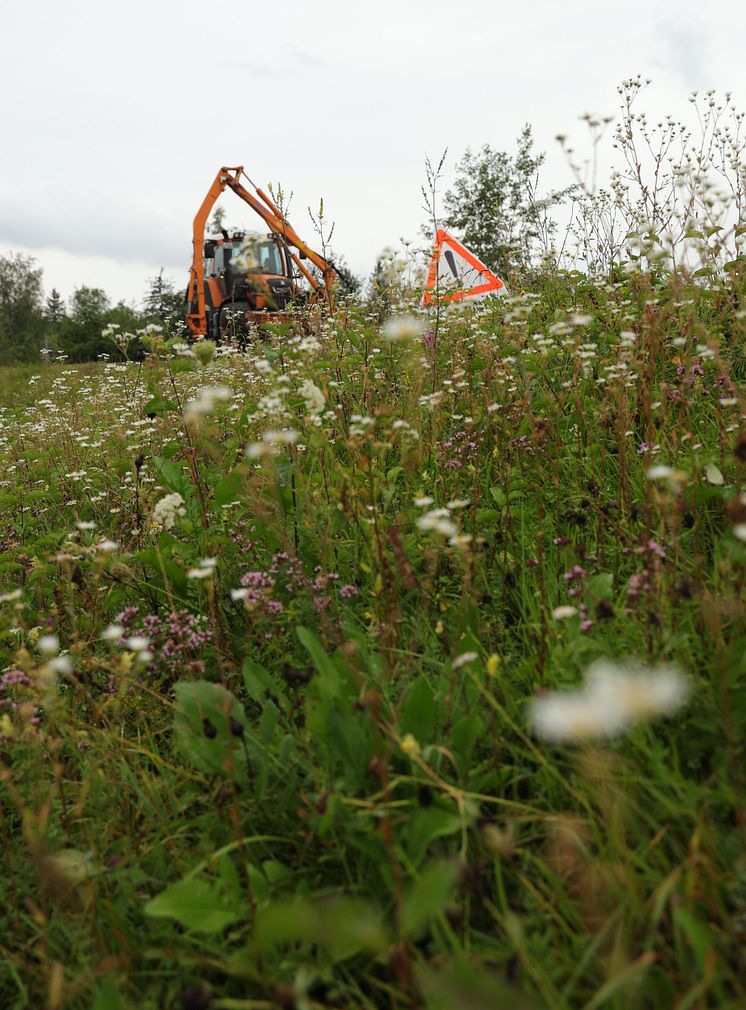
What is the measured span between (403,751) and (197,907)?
0.49 m

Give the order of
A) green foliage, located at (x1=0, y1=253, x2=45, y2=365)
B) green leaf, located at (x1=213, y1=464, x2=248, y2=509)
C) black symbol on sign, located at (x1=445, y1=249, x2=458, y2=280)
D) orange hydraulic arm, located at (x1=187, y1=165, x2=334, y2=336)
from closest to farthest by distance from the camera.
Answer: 1. green leaf, located at (x1=213, y1=464, x2=248, y2=509)
2. black symbol on sign, located at (x1=445, y1=249, x2=458, y2=280)
3. orange hydraulic arm, located at (x1=187, y1=165, x2=334, y2=336)
4. green foliage, located at (x1=0, y1=253, x2=45, y2=365)

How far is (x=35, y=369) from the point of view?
20.7 metres

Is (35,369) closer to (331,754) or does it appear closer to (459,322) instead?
(459,322)

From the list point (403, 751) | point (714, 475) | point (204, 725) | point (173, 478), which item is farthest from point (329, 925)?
point (173, 478)

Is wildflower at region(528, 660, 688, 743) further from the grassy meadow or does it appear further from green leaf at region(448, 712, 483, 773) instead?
green leaf at region(448, 712, 483, 773)

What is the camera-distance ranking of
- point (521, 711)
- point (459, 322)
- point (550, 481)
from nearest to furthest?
point (521, 711)
point (550, 481)
point (459, 322)

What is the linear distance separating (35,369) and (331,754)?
22316mm

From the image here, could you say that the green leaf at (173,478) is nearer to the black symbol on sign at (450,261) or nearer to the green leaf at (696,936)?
the green leaf at (696,936)

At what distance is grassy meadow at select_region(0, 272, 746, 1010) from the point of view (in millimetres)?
1054

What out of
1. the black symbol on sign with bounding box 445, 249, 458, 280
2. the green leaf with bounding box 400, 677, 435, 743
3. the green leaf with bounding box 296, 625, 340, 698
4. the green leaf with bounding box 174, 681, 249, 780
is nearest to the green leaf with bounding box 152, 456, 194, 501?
the green leaf with bounding box 174, 681, 249, 780

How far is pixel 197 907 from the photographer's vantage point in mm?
1249

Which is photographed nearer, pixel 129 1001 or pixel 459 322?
pixel 129 1001

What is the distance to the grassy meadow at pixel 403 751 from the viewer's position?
105cm

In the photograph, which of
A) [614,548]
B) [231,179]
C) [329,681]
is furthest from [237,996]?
[231,179]
